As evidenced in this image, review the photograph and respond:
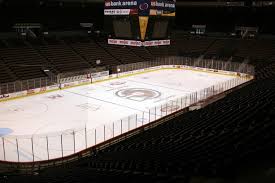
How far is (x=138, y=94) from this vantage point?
88.5ft

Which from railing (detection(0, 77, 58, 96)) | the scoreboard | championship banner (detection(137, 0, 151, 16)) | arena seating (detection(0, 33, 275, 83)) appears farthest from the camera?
arena seating (detection(0, 33, 275, 83))

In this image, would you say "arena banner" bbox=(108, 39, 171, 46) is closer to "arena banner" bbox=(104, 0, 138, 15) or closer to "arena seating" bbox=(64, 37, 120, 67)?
"arena banner" bbox=(104, 0, 138, 15)

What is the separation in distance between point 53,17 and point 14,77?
15.4 metres

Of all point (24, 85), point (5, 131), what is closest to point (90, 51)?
point (24, 85)

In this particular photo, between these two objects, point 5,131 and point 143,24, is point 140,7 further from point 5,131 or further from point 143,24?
point 5,131

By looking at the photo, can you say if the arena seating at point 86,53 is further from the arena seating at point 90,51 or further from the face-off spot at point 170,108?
the face-off spot at point 170,108

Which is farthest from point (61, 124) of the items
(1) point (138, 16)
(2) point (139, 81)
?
(2) point (139, 81)

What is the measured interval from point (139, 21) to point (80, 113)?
784 centimetres

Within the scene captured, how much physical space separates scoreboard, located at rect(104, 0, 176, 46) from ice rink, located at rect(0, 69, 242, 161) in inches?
205

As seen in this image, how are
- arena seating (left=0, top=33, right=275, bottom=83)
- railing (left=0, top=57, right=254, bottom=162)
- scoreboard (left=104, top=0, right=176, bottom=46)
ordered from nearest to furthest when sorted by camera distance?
railing (left=0, top=57, right=254, bottom=162) → scoreboard (left=104, top=0, right=176, bottom=46) → arena seating (left=0, top=33, right=275, bottom=83)

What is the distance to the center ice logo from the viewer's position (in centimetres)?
2554

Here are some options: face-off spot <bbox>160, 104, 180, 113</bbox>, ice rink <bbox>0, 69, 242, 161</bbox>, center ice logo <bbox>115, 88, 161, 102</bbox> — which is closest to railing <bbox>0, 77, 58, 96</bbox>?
ice rink <bbox>0, 69, 242, 161</bbox>

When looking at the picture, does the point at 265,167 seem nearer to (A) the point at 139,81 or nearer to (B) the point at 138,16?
(B) the point at 138,16

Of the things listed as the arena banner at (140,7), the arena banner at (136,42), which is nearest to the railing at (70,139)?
the arena banner at (136,42)
